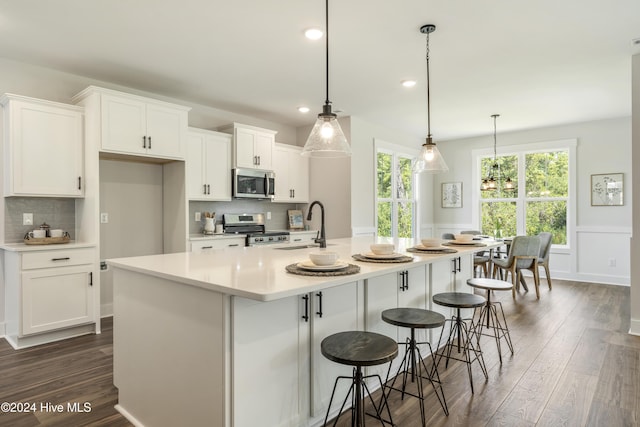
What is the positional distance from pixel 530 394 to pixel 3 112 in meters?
4.73

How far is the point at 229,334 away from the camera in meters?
1.58

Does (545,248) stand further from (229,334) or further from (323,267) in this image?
(229,334)

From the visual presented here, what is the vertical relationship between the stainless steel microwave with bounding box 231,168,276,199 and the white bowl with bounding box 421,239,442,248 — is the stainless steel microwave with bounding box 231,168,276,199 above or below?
above

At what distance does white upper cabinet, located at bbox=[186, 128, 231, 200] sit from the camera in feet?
14.7

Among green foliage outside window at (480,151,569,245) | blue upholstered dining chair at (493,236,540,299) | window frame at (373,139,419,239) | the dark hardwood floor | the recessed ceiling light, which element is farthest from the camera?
green foliage outside window at (480,151,569,245)

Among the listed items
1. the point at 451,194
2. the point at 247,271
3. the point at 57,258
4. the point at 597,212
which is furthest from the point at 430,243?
the point at 451,194

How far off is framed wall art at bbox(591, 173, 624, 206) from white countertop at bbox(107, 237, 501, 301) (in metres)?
4.82

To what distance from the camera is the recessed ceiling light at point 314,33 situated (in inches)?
117

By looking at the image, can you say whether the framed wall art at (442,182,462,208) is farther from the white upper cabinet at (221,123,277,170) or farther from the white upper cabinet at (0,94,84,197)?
the white upper cabinet at (0,94,84,197)

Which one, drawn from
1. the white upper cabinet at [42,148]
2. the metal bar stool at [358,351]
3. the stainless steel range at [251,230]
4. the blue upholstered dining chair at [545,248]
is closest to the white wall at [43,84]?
the white upper cabinet at [42,148]

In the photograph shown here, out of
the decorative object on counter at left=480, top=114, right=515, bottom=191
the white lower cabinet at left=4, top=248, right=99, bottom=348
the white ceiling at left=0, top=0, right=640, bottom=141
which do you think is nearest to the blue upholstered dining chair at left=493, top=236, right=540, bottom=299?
the decorative object on counter at left=480, top=114, right=515, bottom=191

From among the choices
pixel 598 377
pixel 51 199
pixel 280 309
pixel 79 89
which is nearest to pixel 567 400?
pixel 598 377

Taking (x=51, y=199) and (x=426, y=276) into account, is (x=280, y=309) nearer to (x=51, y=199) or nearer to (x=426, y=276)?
(x=426, y=276)

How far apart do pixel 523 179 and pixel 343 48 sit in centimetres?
487
